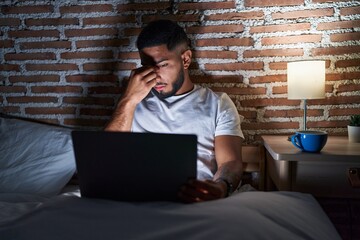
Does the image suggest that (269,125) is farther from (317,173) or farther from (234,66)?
(317,173)

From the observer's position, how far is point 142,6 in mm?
1913

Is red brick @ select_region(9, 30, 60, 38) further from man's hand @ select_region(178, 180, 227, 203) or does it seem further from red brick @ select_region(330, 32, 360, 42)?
red brick @ select_region(330, 32, 360, 42)

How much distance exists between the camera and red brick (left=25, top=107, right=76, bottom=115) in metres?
2.06

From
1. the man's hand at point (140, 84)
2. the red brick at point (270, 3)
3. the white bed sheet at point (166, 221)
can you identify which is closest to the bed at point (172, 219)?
the white bed sheet at point (166, 221)

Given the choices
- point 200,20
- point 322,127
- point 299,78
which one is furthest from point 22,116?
point 322,127

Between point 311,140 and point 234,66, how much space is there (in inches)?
28.9

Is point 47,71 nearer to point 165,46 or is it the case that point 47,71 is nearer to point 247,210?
point 165,46

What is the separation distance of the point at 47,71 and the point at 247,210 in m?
1.69

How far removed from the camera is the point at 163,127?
5.32ft

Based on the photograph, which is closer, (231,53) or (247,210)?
(247,210)

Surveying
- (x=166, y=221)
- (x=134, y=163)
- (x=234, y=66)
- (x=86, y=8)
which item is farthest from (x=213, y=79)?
(x=166, y=221)

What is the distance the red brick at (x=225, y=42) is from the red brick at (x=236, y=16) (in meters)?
0.12

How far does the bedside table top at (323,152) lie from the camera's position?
1.28 meters

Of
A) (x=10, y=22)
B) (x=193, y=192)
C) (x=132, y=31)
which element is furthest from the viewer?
(x=10, y=22)
